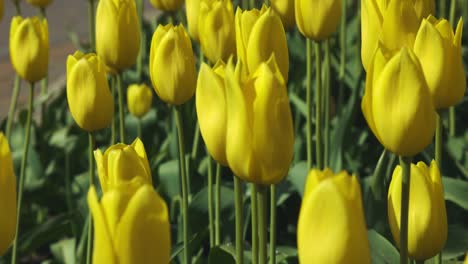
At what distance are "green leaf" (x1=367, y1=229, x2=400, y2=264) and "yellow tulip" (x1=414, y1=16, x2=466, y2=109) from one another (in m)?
0.44

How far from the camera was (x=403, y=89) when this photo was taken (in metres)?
1.12

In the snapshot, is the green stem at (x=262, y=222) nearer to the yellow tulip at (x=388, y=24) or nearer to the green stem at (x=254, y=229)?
the green stem at (x=254, y=229)

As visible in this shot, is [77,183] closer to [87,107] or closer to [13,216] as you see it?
[87,107]

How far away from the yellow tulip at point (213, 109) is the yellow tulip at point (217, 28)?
51 centimetres

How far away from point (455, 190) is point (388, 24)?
29.0 inches

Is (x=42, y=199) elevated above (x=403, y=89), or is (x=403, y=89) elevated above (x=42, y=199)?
(x=403, y=89)

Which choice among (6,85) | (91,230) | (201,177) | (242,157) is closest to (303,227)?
(242,157)

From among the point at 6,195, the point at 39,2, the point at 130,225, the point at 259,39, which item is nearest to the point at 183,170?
the point at 259,39

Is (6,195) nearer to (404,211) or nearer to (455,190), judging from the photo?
(404,211)

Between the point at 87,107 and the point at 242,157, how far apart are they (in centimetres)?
54

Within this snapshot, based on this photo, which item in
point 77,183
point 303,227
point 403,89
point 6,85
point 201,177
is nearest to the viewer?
point 303,227

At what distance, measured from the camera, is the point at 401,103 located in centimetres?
112

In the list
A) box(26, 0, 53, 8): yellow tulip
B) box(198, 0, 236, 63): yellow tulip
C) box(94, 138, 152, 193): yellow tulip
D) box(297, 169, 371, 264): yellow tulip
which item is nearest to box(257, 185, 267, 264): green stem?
box(94, 138, 152, 193): yellow tulip

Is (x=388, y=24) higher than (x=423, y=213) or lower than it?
higher
